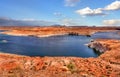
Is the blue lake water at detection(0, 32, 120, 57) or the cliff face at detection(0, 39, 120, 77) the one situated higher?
the cliff face at detection(0, 39, 120, 77)

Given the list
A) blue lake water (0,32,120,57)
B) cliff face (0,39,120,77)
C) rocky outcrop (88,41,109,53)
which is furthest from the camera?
rocky outcrop (88,41,109,53)

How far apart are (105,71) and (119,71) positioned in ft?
4.28

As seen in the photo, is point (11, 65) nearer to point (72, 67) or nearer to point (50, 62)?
point (50, 62)

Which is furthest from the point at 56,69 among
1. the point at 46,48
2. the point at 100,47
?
the point at 46,48

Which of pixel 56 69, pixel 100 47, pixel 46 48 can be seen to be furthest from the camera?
pixel 46 48

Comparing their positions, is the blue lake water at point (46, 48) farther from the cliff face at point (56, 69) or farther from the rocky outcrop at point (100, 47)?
the cliff face at point (56, 69)

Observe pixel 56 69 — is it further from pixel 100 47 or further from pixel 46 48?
pixel 46 48

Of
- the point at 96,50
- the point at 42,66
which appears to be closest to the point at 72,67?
the point at 42,66

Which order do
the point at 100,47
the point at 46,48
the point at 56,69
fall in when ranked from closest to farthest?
the point at 56,69 < the point at 100,47 < the point at 46,48

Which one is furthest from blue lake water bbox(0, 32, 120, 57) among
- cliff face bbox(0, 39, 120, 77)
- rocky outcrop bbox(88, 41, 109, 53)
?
cliff face bbox(0, 39, 120, 77)

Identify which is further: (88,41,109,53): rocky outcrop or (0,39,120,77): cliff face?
(88,41,109,53): rocky outcrop

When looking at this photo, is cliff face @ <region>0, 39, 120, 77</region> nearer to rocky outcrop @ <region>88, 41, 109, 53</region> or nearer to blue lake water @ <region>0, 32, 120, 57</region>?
blue lake water @ <region>0, 32, 120, 57</region>

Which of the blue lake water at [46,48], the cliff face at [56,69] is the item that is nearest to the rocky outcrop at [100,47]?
the blue lake water at [46,48]

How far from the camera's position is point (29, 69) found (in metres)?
20.9
